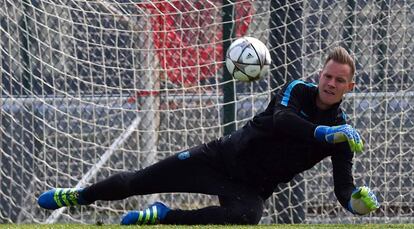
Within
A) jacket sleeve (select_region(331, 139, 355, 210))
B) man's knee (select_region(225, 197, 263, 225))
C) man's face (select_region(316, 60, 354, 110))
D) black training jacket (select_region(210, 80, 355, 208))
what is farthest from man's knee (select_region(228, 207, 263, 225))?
man's face (select_region(316, 60, 354, 110))

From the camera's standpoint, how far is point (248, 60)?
19.8 ft

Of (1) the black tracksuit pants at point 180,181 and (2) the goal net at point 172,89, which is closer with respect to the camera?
(1) the black tracksuit pants at point 180,181

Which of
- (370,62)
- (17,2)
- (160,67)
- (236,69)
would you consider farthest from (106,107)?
(370,62)

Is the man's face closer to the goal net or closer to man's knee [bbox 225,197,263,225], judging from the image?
man's knee [bbox 225,197,263,225]

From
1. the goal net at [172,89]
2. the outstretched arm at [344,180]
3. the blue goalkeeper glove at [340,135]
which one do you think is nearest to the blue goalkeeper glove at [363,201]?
the outstretched arm at [344,180]

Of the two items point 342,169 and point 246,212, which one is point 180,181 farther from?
point 342,169

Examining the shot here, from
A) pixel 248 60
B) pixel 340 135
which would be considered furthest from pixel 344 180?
pixel 248 60

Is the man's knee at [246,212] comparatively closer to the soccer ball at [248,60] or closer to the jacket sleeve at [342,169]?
the jacket sleeve at [342,169]

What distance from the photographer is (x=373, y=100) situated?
7.52 m

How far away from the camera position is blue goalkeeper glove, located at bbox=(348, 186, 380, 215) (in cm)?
497

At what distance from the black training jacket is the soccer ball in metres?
0.51

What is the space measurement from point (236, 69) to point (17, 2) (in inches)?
87.2

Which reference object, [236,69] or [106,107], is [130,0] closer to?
[106,107]

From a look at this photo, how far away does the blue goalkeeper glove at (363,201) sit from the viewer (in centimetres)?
497
